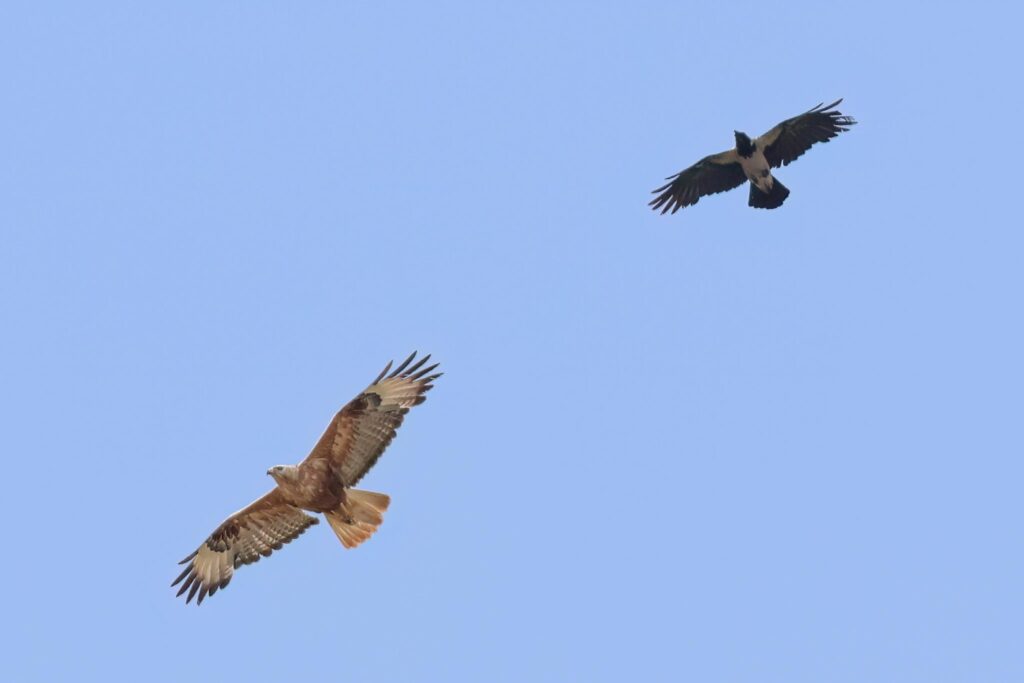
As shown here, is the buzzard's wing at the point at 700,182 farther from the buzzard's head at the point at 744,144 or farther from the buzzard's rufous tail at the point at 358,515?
the buzzard's rufous tail at the point at 358,515

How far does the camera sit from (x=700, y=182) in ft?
65.2

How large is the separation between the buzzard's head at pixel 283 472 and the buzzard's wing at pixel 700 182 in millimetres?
7462

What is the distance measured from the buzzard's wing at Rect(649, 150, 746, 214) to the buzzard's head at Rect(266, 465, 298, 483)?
294 inches

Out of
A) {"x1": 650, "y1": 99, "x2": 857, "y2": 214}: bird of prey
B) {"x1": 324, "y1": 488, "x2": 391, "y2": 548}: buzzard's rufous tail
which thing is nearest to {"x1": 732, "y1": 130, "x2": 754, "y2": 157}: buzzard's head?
{"x1": 650, "y1": 99, "x2": 857, "y2": 214}: bird of prey

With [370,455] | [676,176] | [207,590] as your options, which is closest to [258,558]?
[207,590]

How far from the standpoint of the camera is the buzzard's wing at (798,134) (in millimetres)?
18812

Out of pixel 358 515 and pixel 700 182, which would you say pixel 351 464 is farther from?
pixel 700 182

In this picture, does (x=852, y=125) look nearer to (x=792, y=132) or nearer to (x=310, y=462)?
(x=792, y=132)

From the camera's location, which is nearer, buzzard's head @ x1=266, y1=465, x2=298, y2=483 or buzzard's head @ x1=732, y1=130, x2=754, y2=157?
buzzard's head @ x1=266, y1=465, x2=298, y2=483

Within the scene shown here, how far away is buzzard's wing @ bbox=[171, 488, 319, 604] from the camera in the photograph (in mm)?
15539

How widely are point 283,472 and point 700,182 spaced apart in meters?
7.96

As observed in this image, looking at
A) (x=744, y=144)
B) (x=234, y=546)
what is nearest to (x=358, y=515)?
(x=234, y=546)

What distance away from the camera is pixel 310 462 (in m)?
14.9

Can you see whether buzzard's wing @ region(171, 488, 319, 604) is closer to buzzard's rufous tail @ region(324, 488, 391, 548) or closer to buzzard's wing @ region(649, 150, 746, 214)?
buzzard's rufous tail @ region(324, 488, 391, 548)
